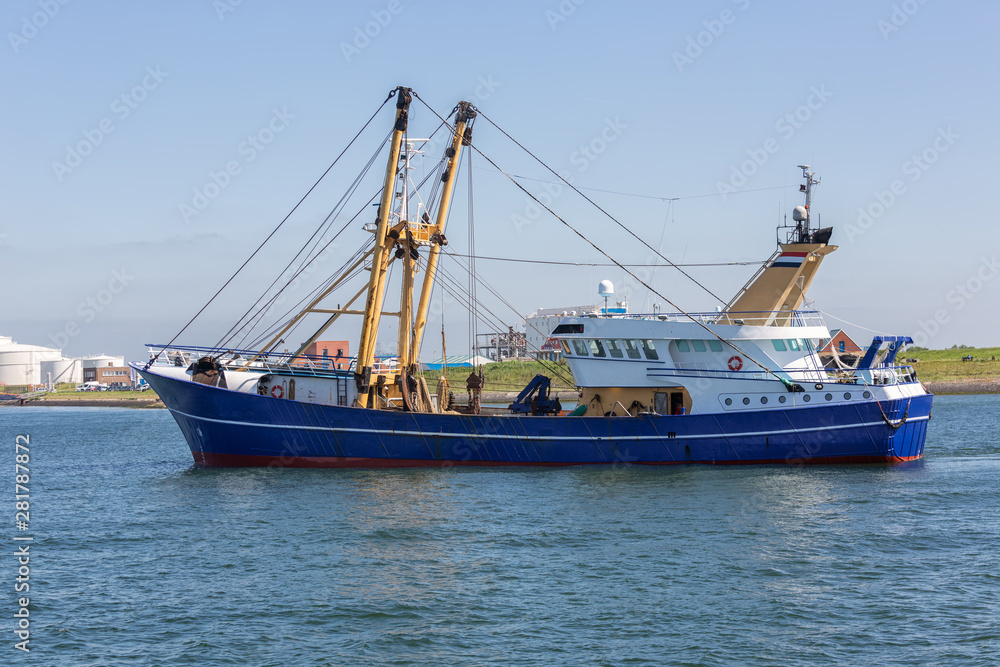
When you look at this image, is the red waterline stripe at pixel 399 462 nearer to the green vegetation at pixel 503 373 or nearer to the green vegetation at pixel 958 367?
the green vegetation at pixel 503 373

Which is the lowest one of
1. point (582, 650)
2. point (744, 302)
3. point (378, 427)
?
point (582, 650)

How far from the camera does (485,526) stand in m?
19.4

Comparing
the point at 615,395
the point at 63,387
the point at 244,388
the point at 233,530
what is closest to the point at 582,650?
the point at 233,530

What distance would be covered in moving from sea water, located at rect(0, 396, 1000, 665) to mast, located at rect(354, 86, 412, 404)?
Answer: 4.55 metres

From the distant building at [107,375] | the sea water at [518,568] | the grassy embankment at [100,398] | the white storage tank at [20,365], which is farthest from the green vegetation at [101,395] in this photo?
the sea water at [518,568]

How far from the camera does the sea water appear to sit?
12258 mm

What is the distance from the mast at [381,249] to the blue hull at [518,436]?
75.9 inches

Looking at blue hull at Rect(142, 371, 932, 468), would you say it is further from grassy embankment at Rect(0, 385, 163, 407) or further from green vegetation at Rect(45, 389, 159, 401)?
green vegetation at Rect(45, 389, 159, 401)

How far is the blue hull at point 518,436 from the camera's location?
2681 centimetres

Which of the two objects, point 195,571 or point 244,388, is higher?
point 244,388

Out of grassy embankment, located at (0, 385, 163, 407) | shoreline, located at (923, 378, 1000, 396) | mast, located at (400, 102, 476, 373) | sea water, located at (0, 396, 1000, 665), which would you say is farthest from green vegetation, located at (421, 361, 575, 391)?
sea water, located at (0, 396, 1000, 665)

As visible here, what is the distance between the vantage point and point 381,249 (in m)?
28.9

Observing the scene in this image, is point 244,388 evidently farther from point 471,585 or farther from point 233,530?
point 471,585

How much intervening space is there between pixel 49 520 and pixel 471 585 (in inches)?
481
